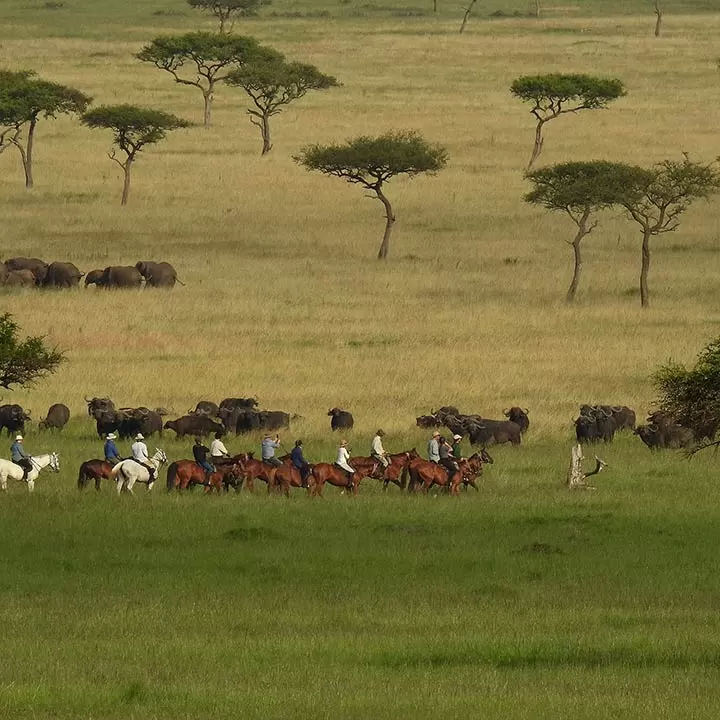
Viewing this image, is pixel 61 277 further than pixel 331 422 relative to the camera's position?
Yes

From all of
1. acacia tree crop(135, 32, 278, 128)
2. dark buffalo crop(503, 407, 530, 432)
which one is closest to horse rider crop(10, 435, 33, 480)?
dark buffalo crop(503, 407, 530, 432)

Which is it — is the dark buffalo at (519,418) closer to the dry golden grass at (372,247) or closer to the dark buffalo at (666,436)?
the dry golden grass at (372,247)

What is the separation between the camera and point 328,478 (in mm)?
31125

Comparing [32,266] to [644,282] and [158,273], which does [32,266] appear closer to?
[158,273]

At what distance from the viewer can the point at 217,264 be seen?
70562 mm

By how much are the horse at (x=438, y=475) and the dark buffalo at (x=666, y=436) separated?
708 centimetres

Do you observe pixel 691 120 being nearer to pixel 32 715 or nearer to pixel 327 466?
pixel 327 466

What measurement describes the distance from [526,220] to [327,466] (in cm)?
5125

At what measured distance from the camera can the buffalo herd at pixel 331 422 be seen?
37844 mm

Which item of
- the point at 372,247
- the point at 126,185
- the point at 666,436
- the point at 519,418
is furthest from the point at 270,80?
the point at 666,436

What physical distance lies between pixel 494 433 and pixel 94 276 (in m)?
31.1

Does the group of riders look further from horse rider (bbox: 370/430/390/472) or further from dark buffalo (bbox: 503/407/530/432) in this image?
A: dark buffalo (bbox: 503/407/530/432)

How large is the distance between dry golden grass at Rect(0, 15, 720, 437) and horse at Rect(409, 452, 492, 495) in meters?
7.87

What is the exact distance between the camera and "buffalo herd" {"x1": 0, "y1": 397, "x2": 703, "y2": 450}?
124ft
